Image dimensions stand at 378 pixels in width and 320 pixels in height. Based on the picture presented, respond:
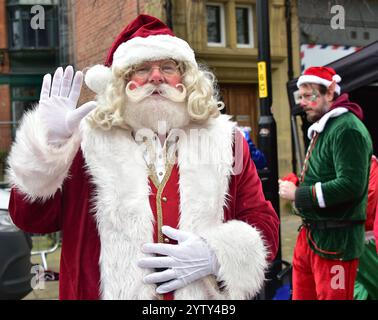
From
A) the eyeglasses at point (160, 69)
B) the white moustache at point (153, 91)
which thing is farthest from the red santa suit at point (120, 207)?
the eyeglasses at point (160, 69)

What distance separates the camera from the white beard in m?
1.96

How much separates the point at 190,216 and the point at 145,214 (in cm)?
17

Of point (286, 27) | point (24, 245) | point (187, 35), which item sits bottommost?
point (24, 245)

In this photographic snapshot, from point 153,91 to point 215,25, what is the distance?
534 cm

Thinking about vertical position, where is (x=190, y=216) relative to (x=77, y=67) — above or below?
below

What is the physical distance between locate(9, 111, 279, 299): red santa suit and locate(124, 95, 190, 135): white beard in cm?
6

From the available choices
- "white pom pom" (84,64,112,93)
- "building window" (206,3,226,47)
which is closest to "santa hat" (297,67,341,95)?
"white pom pom" (84,64,112,93)

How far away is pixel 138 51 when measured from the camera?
6.63 feet

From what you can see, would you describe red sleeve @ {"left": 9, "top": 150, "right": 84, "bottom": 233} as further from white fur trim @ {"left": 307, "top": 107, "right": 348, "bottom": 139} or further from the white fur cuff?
white fur trim @ {"left": 307, "top": 107, "right": 348, "bottom": 139}

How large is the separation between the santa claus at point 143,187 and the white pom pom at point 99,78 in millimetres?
17

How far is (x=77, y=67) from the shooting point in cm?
286

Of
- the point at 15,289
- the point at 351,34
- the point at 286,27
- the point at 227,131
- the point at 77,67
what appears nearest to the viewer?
the point at 227,131
